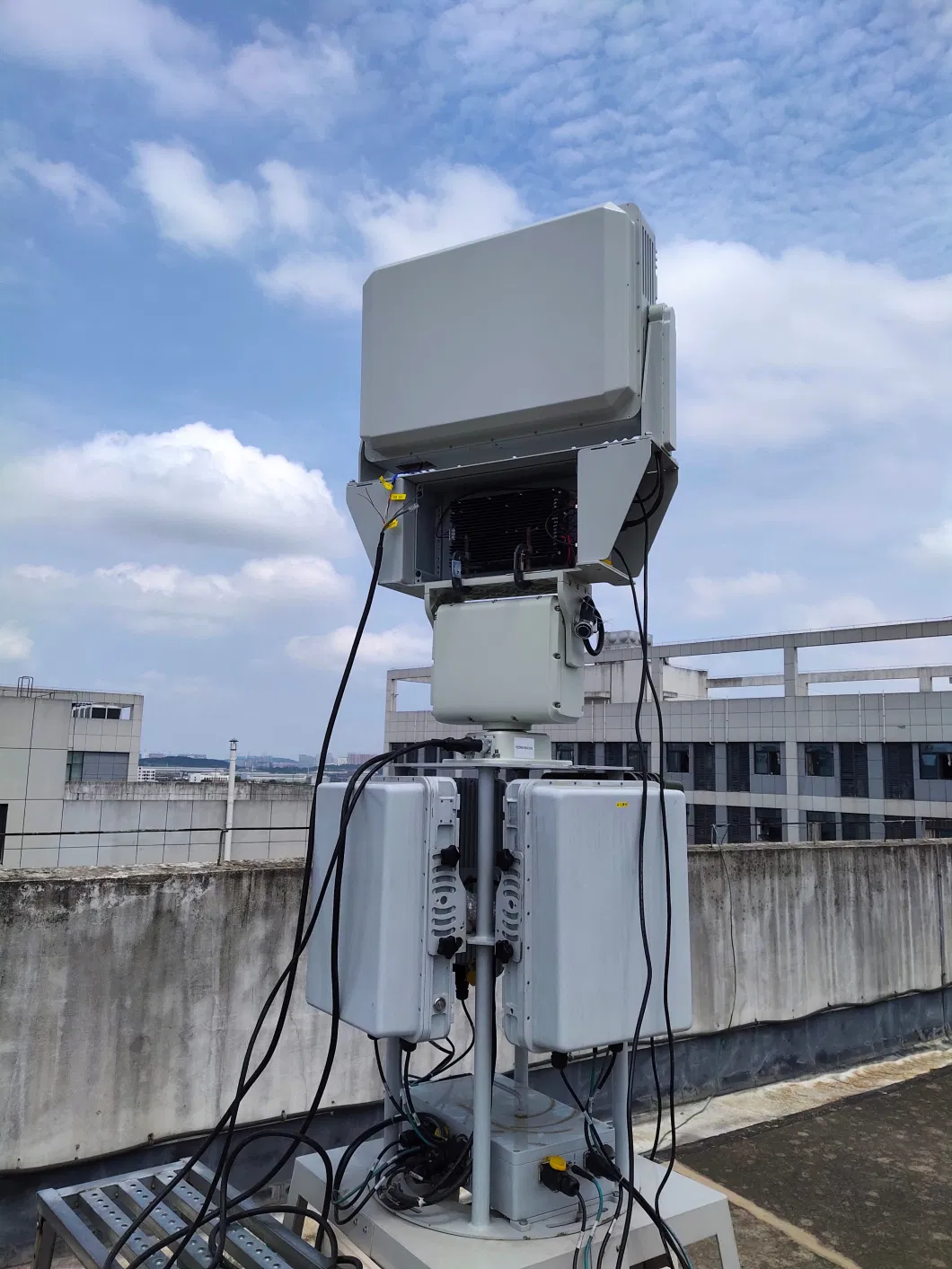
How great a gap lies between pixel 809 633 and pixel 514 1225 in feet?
81.6

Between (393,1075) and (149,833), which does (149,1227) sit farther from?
(149,833)

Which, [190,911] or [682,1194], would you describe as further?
[190,911]

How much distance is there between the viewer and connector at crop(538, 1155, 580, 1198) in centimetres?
236

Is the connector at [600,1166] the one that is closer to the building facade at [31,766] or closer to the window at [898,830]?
the window at [898,830]

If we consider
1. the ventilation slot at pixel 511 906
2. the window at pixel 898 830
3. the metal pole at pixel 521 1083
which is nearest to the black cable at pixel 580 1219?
the metal pole at pixel 521 1083

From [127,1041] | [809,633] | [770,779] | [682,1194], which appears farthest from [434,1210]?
[770,779]

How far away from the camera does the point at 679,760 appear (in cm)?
2950

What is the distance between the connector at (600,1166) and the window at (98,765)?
33124 mm

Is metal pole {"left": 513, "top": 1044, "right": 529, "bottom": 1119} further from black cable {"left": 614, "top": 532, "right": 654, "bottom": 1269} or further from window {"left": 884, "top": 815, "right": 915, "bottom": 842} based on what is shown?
window {"left": 884, "top": 815, "right": 915, "bottom": 842}

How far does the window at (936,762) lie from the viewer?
79.1 feet

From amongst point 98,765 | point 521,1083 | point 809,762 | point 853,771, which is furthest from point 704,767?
point 521,1083

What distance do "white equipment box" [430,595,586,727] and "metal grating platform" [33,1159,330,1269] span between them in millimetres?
1481

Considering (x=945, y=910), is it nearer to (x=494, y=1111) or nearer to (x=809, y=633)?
(x=494, y=1111)

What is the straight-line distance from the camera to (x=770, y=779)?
27.2 m
